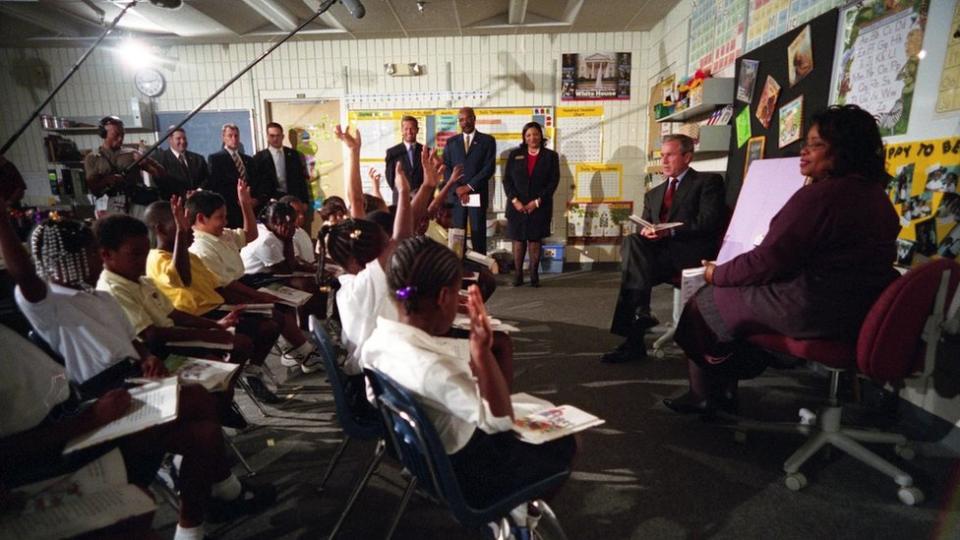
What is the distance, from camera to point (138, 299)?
165 cm

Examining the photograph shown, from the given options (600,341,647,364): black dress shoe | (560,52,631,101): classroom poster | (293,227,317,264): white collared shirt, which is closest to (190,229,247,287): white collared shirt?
(293,227,317,264): white collared shirt

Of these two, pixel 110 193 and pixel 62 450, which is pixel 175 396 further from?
pixel 110 193

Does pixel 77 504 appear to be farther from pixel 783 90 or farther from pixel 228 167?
pixel 228 167

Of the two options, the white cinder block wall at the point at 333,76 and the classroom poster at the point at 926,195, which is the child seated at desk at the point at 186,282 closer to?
the classroom poster at the point at 926,195

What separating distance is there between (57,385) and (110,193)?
11.5 feet

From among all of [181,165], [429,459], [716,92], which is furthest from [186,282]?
[716,92]

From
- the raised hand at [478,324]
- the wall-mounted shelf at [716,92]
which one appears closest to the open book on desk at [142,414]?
the raised hand at [478,324]

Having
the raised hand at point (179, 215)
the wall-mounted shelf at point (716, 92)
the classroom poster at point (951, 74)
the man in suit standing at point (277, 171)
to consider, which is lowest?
the raised hand at point (179, 215)

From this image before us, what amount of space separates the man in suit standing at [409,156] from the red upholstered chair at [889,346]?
3611 millimetres

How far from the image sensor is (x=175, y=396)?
1.18 metres

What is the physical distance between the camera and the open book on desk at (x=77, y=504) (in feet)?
2.93

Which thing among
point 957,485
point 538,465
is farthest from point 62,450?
point 957,485

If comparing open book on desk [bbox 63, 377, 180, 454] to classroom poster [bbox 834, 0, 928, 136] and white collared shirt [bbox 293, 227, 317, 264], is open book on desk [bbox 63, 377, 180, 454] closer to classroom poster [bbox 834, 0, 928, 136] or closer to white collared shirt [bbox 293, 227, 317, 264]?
white collared shirt [bbox 293, 227, 317, 264]

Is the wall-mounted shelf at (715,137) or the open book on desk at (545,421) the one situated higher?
the wall-mounted shelf at (715,137)
